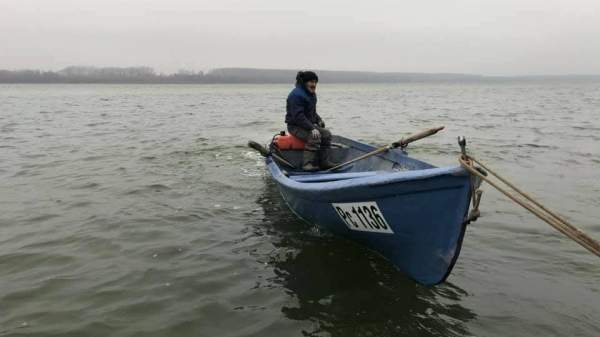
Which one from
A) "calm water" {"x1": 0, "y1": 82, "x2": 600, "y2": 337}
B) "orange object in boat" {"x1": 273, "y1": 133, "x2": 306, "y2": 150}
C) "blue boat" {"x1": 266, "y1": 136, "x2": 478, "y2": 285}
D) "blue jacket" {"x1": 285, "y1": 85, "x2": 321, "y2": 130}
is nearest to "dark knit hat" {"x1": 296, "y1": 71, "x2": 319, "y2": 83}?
"blue jacket" {"x1": 285, "y1": 85, "x2": 321, "y2": 130}

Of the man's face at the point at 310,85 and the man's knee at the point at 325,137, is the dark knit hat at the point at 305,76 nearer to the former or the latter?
the man's face at the point at 310,85

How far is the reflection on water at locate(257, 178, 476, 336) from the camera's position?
4668 mm

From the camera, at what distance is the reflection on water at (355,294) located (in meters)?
4.67

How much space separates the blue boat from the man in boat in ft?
8.35

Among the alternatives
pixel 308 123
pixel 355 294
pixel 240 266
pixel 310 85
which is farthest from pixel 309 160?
pixel 355 294

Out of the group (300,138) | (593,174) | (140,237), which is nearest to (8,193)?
(140,237)

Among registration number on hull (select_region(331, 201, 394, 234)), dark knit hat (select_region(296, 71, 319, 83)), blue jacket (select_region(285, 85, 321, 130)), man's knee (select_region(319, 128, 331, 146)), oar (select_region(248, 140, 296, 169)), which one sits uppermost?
dark knit hat (select_region(296, 71, 319, 83))

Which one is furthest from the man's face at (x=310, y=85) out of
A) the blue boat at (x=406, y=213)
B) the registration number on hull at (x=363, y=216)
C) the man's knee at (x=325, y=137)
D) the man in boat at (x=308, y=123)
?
the registration number on hull at (x=363, y=216)

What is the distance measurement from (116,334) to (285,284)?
75.2 inches

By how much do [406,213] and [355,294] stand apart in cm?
111

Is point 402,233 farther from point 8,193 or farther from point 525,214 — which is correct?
point 8,193

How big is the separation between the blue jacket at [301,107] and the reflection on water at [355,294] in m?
2.56

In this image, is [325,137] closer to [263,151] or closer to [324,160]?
[324,160]

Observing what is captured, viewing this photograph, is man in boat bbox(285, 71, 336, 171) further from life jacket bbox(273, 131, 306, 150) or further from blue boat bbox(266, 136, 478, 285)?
blue boat bbox(266, 136, 478, 285)
